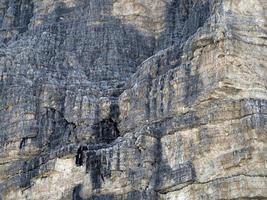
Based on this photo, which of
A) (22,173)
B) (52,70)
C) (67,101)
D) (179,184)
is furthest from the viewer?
(52,70)

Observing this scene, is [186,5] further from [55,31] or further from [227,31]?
[227,31]

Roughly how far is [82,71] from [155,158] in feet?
63.5

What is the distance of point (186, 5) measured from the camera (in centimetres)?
8106

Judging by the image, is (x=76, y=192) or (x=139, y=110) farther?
(x=139, y=110)

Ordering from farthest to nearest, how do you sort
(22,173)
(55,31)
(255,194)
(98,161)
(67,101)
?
(55,31) < (67,101) < (22,173) < (98,161) < (255,194)

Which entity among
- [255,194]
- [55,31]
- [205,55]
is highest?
[55,31]

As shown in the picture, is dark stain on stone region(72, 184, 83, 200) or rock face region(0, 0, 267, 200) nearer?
rock face region(0, 0, 267, 200)

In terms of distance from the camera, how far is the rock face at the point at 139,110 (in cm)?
5456

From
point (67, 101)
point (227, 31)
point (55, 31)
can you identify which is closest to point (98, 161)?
point (67, 101)

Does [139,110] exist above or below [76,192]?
above

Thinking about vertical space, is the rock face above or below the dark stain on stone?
above

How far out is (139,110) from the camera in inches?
2475

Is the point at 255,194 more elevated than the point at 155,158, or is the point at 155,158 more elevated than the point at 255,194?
the point at 155,158

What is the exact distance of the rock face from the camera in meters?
54.6
